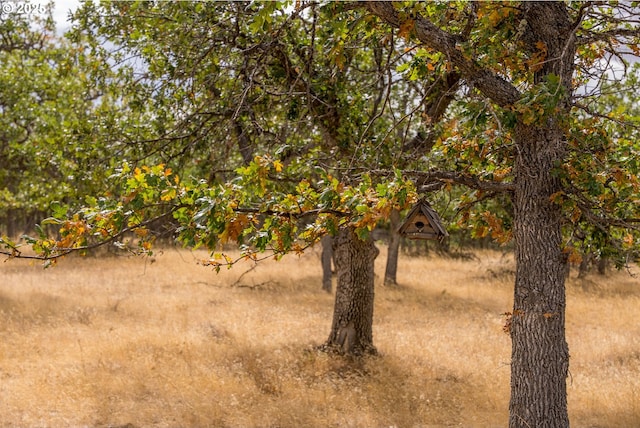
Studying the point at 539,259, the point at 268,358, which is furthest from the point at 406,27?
the point at 268,358

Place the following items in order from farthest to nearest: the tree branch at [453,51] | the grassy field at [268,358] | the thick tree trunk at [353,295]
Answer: the thick tree trunk at [353,295], the grassy field at [268,358], the tree branch at [453,51]

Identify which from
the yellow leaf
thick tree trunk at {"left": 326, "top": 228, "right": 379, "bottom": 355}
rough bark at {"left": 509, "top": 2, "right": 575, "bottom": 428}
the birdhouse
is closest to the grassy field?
thick tree trunk at {"left": 326, "top": 228, "right": 379, "bottom": 355}

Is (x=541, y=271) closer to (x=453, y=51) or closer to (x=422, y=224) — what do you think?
(x=422, y=224)

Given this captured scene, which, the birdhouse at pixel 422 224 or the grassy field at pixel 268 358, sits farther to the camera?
the grassy field at pixel 268 358

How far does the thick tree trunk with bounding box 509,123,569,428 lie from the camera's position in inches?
237

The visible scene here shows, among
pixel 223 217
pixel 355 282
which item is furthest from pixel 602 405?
pixel 223 217

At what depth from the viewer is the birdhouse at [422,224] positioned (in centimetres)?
606

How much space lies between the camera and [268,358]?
1205 centimetres

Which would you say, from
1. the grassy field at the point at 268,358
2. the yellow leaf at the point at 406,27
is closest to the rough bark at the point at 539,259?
the yellow leaf at the point at 406,27

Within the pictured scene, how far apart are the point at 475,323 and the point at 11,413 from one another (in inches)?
431

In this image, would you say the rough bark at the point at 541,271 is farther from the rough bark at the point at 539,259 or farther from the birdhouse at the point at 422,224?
the birdhouse at the point at 422,224

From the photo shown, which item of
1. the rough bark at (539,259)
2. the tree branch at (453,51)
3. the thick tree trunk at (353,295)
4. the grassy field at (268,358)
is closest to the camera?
the tree branch at (453,51)

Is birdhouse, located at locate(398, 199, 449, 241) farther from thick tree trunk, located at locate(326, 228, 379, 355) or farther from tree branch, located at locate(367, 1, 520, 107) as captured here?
thick tree trunk, located at locate(326, 228, 379, 355)

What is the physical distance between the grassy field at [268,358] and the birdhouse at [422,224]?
4049 millimetres
